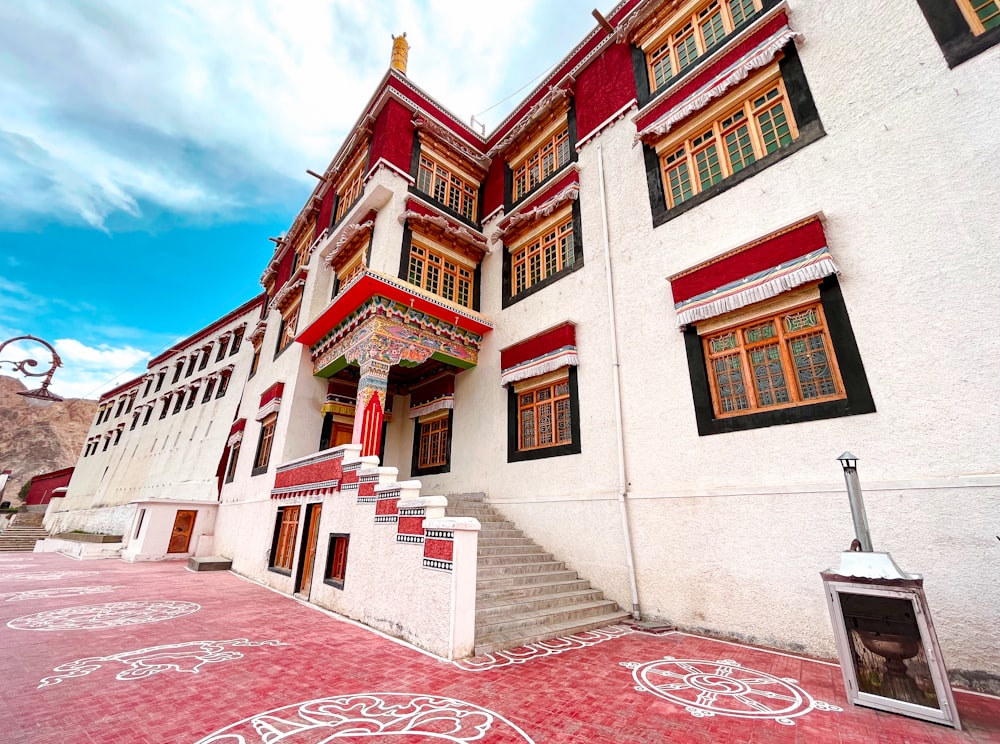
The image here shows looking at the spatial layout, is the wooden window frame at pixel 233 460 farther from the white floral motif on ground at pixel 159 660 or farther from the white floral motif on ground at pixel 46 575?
the white floral motif on ground at pixel 159 660

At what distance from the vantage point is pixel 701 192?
6.78 m

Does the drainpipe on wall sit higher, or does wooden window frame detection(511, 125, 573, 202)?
wooden window frame detection(511, 125, 573, 202)

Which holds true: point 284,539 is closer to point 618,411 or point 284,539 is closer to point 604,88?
point 618,411

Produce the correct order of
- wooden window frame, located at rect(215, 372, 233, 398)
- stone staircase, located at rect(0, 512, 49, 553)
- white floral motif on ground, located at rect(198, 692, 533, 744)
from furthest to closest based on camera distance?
1. stone staircase, located at rect(0, 512, 49, 553)
2. wooden window frame, located at rect(215, 372, 233, 398)
3. white floral motif on ground, located at rect(198, 692, 533, 744)

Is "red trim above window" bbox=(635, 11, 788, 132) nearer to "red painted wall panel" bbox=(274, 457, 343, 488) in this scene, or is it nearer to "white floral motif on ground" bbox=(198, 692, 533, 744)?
"red painted wall panel" bbox=(274, 457, 343, 488)

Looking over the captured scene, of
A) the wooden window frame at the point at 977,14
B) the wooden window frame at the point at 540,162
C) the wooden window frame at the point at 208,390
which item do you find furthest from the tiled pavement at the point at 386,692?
the wooden window frame at the point at 208,390

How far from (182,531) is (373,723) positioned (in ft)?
52.3

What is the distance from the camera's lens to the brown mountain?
45.2 metres

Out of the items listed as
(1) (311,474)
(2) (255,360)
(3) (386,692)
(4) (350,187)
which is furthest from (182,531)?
(3) (386,692)

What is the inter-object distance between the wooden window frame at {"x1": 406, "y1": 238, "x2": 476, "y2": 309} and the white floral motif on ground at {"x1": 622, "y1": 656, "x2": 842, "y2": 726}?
8402mm

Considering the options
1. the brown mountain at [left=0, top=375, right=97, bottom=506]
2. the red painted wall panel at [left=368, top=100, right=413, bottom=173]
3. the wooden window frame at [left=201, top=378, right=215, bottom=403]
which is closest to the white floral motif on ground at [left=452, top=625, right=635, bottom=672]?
the red painted wall panel at [left=368, top=100, right=413, bottom=173]

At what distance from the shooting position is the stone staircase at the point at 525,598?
486 cm

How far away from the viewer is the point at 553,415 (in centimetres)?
816

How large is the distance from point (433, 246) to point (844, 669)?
10099 mm
